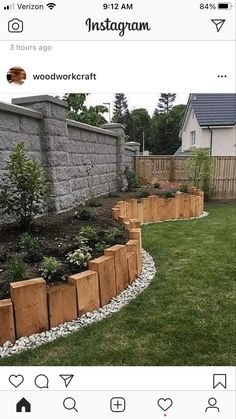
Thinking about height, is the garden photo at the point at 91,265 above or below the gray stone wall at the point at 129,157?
below

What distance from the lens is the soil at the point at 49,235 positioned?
3094 mm

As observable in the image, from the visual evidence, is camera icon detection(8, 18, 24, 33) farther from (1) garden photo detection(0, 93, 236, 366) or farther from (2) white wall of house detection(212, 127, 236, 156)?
(2) white wall of house detection(212, 127, 236, 156)

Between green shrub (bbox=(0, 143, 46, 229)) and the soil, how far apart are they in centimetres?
24

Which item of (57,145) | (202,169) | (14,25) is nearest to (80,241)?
(57,145)

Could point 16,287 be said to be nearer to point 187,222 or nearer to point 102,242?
point 102,242

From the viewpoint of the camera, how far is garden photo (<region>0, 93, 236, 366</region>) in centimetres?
253

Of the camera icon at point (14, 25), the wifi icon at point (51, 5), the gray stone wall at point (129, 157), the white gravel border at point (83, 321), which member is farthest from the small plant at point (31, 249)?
the gray stone wall at point (129, 157)

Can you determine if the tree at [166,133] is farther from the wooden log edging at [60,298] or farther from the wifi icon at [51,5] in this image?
the wifi icon at [51,5]

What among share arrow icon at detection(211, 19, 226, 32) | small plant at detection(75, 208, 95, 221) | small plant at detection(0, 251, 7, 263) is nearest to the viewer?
share arrow icon at detection(211, 19, 226, 32)

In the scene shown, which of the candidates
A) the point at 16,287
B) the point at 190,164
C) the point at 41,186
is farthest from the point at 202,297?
the point at 190,164
